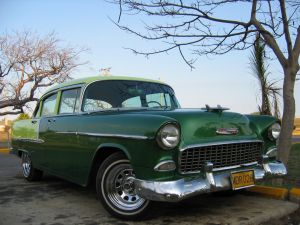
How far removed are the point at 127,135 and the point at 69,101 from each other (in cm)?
192

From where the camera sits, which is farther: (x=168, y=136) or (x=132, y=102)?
(x=132, y=102)

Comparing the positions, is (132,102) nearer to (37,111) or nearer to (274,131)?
(274,131)

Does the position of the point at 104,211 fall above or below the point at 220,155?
below

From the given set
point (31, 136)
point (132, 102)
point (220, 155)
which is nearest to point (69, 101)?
point (132, 102)

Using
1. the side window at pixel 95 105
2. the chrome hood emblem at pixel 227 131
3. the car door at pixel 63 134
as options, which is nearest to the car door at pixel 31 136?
the car door at pixel 63 134

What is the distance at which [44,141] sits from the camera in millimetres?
6195

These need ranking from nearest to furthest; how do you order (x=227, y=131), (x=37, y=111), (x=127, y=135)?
(x=127, y=135) < (x=227, y=131) < (x=37, y=111)

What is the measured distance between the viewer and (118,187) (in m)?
4.62

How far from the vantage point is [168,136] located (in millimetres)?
4070

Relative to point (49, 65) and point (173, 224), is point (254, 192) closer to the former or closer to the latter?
point (173, 224)

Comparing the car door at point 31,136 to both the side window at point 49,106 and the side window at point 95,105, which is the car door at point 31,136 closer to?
the side window at point 49,106

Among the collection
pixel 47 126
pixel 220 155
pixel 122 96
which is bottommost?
pixel 220 155

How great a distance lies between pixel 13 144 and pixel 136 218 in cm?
432

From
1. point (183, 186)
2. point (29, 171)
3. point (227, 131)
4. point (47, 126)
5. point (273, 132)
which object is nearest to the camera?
point (183, 186)
